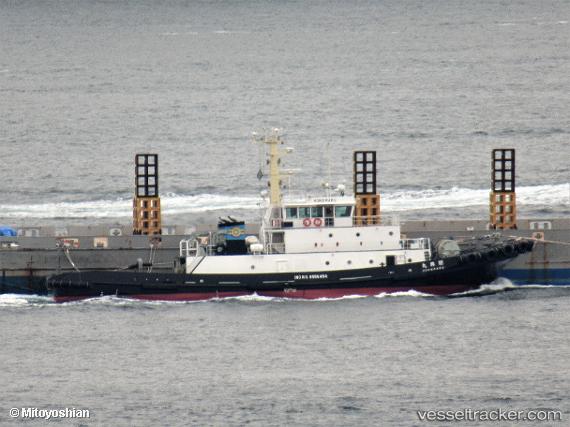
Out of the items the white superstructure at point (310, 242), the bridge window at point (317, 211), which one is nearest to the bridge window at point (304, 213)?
the white superstructure at point (310, 242)

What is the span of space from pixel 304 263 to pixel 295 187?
35210 mm

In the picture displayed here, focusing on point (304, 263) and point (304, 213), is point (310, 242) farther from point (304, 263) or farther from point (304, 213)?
point (304, 213)

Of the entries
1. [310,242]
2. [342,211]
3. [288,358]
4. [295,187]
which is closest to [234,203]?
[295,187]

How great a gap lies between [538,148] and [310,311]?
5470 cm

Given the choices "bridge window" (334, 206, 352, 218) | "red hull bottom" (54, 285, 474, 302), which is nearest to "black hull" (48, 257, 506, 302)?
"red hull bottom" (54, 285, 474, 302)

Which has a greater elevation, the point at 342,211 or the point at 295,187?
the point at 295,187

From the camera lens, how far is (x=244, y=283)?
3285 inches

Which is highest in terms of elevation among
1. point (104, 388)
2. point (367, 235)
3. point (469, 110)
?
point (469, 110)

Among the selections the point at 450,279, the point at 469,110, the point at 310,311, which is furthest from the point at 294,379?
the point at 469,110

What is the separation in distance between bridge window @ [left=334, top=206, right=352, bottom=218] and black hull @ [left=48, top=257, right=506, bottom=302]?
8.47 feet

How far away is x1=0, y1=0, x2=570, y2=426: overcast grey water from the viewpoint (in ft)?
220

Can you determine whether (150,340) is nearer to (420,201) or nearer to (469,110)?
(420,201)

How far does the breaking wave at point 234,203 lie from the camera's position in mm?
111500

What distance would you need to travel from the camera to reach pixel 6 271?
86.5 metres
